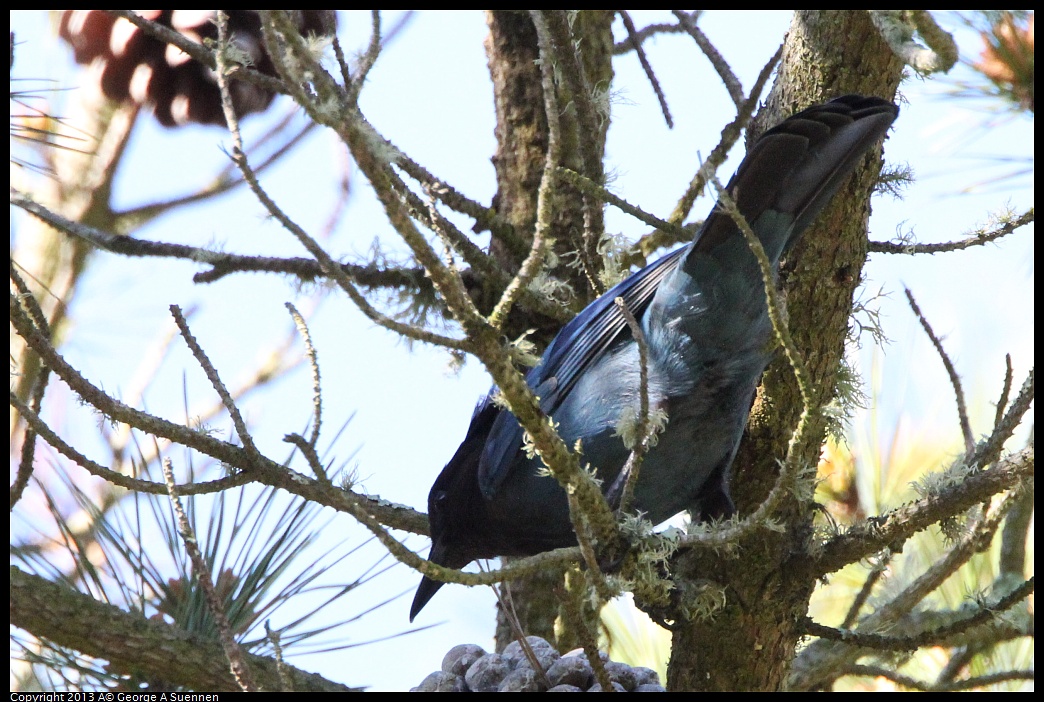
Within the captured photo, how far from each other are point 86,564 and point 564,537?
1.24m

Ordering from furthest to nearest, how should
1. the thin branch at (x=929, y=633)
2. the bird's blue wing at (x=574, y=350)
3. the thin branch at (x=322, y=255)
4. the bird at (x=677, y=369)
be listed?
the bird's blue wing at (x=574, y=350), the bird at (x=677, y=369), the thin branch at (x=929, y=633), the thin branch at (x=322, y=255)

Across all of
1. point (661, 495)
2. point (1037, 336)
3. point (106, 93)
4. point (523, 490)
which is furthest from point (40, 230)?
point (1037, 336)

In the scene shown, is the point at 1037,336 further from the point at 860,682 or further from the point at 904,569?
the point at 860,682

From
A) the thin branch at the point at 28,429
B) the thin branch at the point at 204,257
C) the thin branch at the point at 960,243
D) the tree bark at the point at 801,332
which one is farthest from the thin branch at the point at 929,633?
the thin branch at the point at 28,429

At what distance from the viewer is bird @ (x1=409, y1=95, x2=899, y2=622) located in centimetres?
238

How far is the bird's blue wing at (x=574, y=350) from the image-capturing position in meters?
2.81

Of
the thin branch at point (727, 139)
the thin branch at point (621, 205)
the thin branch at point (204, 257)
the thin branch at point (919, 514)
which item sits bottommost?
the thin branch at point (919, 514)

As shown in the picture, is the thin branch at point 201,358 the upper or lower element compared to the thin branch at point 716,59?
lower

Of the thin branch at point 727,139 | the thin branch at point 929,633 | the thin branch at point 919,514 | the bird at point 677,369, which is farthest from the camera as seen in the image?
the thin branch at point 727,139

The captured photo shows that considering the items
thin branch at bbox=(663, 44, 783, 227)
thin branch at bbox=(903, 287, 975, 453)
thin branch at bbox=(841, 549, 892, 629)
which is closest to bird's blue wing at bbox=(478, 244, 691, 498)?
thin branch at bbox=(663, 44, 783, 227)

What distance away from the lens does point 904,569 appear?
387cm

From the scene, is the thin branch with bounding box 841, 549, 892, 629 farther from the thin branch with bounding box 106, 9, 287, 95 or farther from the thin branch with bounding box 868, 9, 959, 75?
the thin branch with bounding box 106, 9, 287, 95

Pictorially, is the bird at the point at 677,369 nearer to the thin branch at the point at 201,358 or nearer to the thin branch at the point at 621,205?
the thin branch at the point at 621,205

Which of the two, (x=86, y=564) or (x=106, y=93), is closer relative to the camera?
(x=86, y=564)
